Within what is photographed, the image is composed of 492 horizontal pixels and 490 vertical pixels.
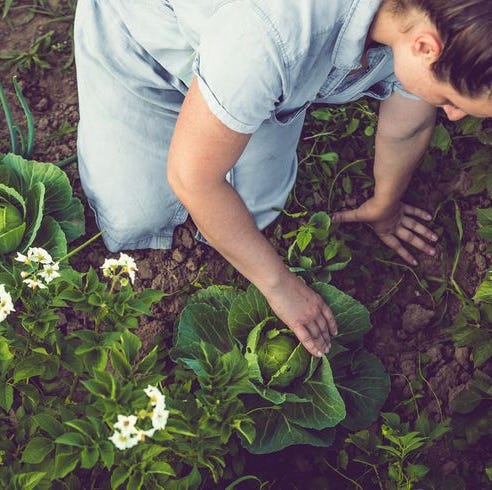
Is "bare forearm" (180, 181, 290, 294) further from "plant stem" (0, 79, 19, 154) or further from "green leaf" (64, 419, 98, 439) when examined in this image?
"plant stem" (0, 79, 19, 154)

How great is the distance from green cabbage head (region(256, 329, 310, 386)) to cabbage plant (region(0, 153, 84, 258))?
625 mm

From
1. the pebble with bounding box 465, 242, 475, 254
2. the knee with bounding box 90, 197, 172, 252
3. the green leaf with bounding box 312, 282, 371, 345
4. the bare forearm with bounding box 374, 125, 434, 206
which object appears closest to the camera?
the green leaf with bounding box 312, 282, 371, 345

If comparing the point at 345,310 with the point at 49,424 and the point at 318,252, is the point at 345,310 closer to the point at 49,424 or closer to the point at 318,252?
the point at 318,252

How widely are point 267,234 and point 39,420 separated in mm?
1112

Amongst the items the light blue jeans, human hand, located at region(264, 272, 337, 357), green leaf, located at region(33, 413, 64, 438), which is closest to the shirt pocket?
the light blue jeans

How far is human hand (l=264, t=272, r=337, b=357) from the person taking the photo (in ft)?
5.65

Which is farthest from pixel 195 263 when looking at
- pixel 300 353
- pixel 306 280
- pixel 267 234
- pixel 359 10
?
pixel 359 10

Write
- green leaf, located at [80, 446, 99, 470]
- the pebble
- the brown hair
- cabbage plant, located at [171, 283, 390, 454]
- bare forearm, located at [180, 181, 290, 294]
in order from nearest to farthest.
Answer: the brown hair, green leaf, located at [80, 446, 99, 470], bare forearm, located at [180, 181, 290, 294], cabbage plant, located at [171, 283, 390, 454], the pebble

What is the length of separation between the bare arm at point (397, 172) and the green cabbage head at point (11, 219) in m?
0.99

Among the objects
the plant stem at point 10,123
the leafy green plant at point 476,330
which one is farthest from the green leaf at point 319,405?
the plant stem at point 10,123

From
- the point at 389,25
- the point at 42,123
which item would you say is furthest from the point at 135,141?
the point at 389,25

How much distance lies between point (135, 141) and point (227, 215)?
0.57 m

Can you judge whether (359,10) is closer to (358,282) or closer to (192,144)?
(192,144)

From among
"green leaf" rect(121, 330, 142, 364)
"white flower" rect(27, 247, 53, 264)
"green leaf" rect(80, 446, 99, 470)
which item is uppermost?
"white flower" rect(27, 247, 53, 264)
